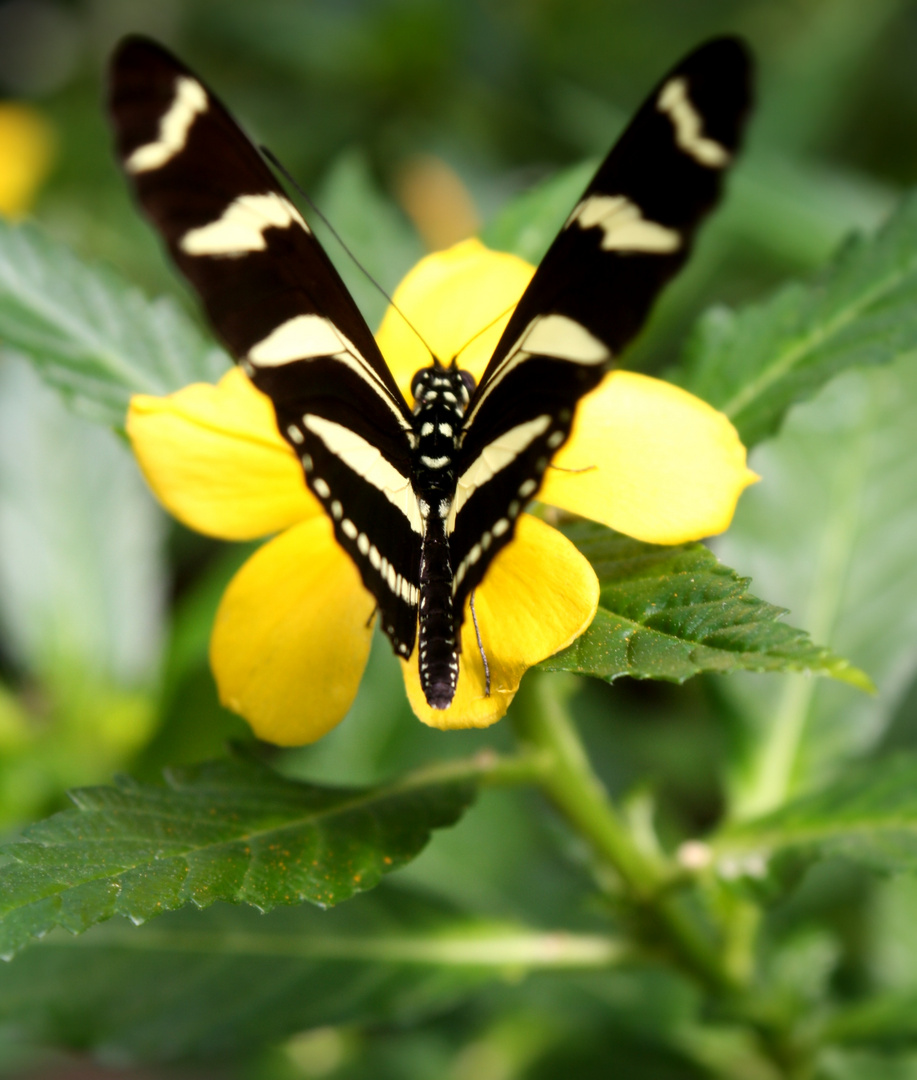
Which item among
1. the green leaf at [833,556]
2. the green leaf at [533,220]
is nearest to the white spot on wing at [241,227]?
the green leaf at [533,220]

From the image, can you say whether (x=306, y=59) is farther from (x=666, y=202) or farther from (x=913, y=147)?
(x=666, y=202)

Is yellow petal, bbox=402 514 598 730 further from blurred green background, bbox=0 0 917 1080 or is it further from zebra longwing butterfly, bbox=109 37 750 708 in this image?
blurred green background, bbox=0 0 917 1080

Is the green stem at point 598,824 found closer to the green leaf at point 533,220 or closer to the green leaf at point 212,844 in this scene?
the green leaf at point 212,844

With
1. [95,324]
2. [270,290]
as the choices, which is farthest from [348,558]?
[95,324]

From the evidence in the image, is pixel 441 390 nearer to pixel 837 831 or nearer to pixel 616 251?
pixel 616 251

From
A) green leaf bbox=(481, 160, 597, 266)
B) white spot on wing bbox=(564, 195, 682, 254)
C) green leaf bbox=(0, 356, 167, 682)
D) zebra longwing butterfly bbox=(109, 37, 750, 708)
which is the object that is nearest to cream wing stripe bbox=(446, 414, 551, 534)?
zebra longwing butterfly bbox=(109, 37, 750, 708)

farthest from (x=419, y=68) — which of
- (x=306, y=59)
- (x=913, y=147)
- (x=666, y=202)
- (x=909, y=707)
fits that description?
(x=666, y=202)
